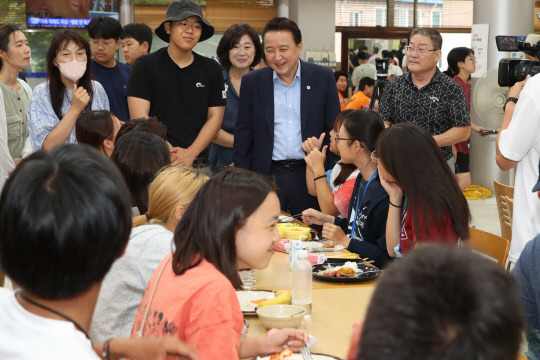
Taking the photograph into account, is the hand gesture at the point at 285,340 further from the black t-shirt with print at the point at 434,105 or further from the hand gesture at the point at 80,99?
the black t-shirt with print at the point at 434,105

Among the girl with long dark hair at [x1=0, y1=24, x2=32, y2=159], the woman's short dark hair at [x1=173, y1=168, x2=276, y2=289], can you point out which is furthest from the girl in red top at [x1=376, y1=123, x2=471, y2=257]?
the girl with long dark hair at [x1=0, y1=24, x2=32, y2=159]

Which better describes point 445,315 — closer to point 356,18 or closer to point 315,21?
point 315,21

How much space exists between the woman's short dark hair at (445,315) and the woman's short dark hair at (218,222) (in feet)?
3.46

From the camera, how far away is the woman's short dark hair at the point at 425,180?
2594mm

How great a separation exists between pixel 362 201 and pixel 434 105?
55.9 inches

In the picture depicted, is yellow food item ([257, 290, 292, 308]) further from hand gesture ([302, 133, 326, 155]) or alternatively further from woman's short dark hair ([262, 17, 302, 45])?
woman's short dark hair ([262, 17, 302, 45])

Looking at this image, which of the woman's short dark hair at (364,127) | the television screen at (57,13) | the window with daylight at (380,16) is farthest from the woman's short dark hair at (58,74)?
the window with daylight at (380,16)

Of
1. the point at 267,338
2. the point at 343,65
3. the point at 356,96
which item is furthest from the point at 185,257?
the point at 343,65

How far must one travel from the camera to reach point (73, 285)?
1.11 m

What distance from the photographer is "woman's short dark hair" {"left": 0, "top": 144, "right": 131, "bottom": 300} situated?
1.05 metres

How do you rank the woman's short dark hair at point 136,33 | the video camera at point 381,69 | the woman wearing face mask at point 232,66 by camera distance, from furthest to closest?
the video camera at point 381,69 → the woman's short dark hair at point 136,33 → the woman wearing face mask at point 232,66

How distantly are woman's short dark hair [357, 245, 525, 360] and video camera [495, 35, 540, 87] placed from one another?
290cm

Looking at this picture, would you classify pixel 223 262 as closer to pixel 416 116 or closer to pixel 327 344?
pixel 327 344

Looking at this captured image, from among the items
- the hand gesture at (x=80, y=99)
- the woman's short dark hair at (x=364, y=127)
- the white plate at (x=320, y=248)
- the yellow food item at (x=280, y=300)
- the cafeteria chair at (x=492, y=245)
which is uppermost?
the hand gesture at (x=80, y=99)
